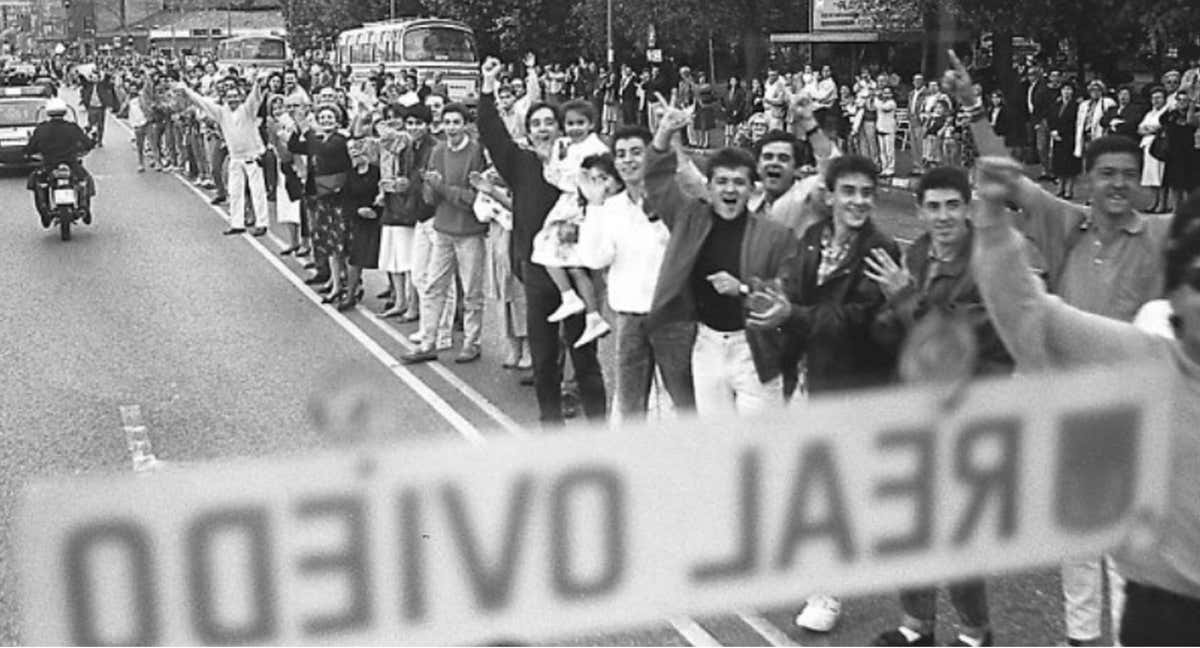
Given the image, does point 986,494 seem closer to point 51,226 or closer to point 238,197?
point 238,197

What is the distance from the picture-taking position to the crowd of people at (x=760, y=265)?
11.9 ft

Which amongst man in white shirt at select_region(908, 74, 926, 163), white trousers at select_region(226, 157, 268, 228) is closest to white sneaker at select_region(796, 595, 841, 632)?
white trousers at select_region(226, 157, 268, 228)

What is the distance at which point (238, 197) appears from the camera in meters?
18.0

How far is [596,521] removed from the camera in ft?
11.8

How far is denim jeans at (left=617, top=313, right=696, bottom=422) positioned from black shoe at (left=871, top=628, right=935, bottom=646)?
152 cm

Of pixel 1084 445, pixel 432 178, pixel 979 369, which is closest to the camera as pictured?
pixel 1084 445

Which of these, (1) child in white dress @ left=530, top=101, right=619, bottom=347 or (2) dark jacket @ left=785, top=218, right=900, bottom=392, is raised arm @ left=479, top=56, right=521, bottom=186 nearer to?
(1) child in white dress @ left=530, top=101, right=619, bottom=347

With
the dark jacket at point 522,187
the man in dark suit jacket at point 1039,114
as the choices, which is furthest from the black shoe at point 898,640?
the man in dark suit jacket at point 1039,114

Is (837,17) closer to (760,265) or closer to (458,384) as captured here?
(458,384)

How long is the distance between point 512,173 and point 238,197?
9.73 meters

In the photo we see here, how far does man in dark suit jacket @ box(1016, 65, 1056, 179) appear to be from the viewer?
23.1 m

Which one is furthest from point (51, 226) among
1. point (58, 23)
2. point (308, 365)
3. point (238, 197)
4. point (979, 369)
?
point (58, 23)

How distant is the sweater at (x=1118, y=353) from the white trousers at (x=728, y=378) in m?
2.45

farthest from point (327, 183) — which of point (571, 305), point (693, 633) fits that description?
point (693, 633)
